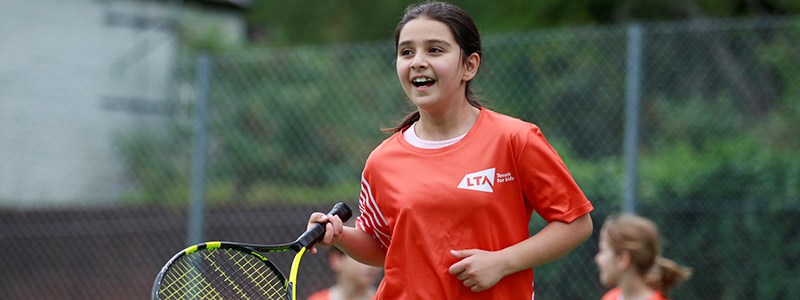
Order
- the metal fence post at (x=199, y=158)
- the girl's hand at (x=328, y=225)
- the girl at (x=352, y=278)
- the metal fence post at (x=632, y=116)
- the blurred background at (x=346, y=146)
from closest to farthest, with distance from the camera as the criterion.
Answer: the girl's hand at (x=328, y=225), the girl at (x=352, y=278), the metal fence post at (x=632, y=116), the blurred background at (x=346, y=146), the metal fence post at (x=199, y=158)

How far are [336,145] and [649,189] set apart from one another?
6.64ft

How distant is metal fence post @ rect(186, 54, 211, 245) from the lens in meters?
7.11

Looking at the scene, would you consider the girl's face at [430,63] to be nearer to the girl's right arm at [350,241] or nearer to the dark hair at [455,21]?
the dark hair at [455,21]

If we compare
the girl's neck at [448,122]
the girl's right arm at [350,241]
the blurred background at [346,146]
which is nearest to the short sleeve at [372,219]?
the girl's right arm at [350,241]

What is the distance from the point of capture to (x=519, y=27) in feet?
42.7

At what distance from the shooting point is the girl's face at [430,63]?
9.71ft

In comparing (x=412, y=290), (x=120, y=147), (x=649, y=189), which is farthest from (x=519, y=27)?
(x=412, y=290)

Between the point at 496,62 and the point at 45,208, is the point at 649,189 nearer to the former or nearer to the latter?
the point at 496,62

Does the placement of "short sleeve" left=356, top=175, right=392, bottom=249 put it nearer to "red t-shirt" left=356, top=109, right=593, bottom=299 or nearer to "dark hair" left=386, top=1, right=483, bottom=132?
"red t-shirt" left=356, top=109, right=593, bottom=299

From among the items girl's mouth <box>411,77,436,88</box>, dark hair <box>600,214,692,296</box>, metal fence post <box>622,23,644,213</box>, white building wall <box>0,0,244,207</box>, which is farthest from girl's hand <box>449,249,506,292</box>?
white building wall <box>0,0,244,207</box>

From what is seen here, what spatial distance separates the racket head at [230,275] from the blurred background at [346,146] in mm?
2920

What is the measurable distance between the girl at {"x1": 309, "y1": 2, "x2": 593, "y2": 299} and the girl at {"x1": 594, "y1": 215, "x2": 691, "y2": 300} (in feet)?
6.62

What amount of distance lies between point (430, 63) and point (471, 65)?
0.20m

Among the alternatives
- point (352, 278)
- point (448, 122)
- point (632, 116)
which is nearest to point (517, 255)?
point (448, 122)
